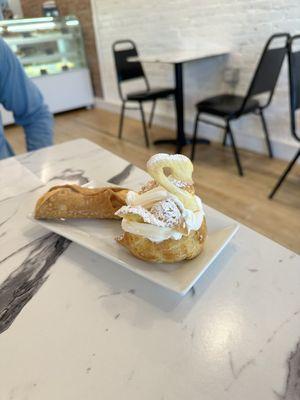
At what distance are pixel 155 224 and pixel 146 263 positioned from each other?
8 cm

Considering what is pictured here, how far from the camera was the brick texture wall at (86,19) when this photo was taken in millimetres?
4039

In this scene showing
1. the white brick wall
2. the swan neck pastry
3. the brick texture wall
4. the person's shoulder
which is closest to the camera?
the swan neck pastry

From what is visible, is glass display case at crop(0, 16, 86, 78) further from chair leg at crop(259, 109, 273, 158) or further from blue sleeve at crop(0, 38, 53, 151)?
blue sleeve at crop(0, 38, 53, 151)

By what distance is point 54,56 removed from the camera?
4.15m

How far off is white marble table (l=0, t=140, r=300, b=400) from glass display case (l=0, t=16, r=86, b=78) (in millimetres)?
3845

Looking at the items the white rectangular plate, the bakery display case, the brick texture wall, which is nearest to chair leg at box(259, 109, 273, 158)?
the white rectangular plate

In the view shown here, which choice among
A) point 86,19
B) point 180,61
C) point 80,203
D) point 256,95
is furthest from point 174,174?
point 86,19

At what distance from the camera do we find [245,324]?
1.39 feet

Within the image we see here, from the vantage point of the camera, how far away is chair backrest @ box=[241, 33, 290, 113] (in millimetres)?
1962

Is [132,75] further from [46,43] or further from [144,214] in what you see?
[144,214]

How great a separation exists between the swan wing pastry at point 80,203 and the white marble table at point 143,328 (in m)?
0.06

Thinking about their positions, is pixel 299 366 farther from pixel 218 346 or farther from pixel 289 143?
pixel 289 143

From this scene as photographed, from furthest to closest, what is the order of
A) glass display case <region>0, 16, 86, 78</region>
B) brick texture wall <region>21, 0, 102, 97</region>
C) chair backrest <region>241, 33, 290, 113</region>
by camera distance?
1. brick texture wall <region>21, 0, 102, 97</region>
2. glass display case <region>0, 16, 86, 78</region>
3. chair backrest <region>241, 33, 290, 113</region>

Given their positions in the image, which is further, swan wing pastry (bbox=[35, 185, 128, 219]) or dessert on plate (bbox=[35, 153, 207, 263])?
swan wing pastry (bbox=[35, 185, 128, 219])
